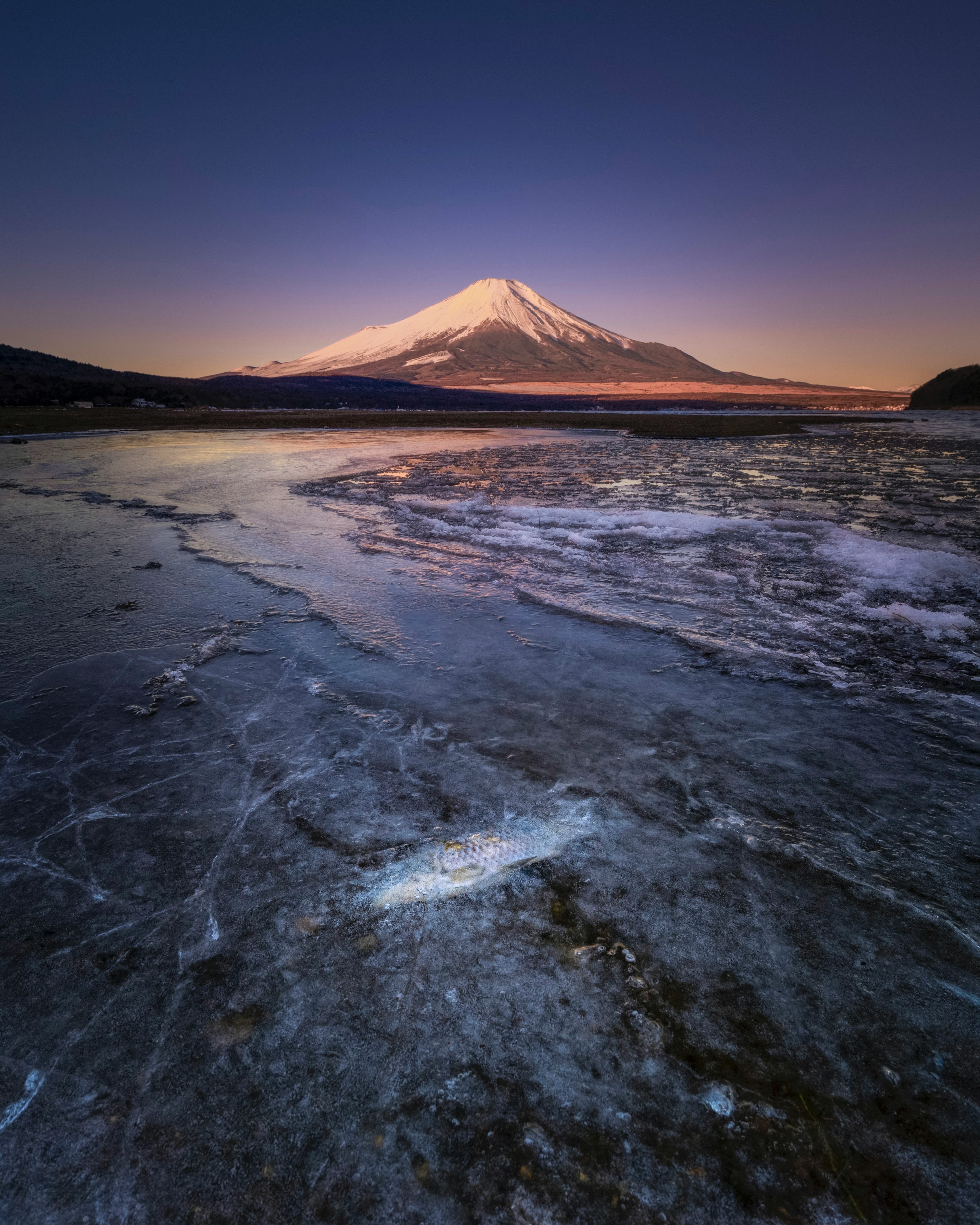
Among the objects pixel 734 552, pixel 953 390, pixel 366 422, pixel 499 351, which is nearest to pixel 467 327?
pixel 499 351

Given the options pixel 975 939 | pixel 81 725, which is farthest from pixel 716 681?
pixel 81 725

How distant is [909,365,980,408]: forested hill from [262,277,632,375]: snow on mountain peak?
3929 inches

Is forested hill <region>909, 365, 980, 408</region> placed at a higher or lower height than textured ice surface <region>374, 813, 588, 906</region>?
higher

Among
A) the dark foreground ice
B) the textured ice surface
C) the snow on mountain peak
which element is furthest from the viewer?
the snow on mountain peak

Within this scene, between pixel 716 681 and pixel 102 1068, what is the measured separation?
334 centimetres

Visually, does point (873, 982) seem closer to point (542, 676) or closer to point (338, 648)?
point (542, 676)

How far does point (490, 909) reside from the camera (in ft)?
6.49

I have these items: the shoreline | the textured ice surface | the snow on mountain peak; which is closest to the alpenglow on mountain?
the snow on mountain peak

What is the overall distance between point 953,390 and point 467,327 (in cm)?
12490

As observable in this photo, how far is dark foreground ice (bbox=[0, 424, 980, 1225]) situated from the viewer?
131 cm

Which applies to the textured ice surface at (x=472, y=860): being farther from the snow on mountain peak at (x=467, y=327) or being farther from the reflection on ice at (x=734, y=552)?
the snow on mountain peak at (x=467, y=327)

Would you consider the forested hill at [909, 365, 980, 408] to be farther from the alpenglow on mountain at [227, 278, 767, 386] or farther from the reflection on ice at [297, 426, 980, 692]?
the reflection on ice at [297, 426, 980, 692]

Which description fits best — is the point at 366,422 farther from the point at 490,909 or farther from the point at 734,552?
the point at 490,909

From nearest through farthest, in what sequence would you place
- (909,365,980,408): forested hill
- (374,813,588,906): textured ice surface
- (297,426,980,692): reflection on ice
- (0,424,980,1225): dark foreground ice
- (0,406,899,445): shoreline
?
(0,424,980,1225): dark foreground ice → (374,813,588,906): textured ice surface → (297,426,980,692): reflection on ice → (0,406,899,445): shoreline → (909,365,980,408): forested hill
